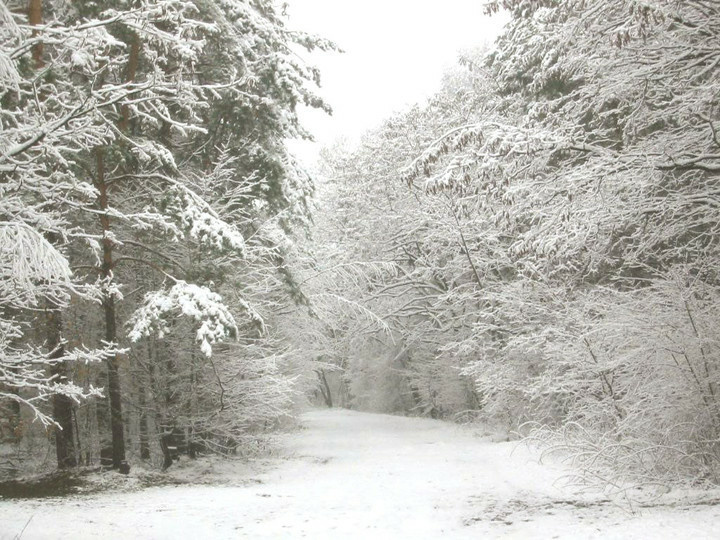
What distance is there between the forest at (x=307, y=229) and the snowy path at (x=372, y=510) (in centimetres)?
115

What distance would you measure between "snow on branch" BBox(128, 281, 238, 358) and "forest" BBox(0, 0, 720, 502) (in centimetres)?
7

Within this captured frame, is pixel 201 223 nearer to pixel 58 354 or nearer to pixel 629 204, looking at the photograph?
pixel 58 354

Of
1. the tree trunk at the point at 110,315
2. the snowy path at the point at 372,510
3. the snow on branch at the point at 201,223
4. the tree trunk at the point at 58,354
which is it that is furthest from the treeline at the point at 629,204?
the tree trunk at the point at 58,354

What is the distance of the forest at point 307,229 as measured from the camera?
21.9 ft

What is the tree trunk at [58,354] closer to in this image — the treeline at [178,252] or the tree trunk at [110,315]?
the treeline at [178,252]

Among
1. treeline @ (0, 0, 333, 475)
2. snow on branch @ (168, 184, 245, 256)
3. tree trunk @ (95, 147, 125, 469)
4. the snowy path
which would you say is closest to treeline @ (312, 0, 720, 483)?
the snowy path

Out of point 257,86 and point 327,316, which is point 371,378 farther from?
point 257,86

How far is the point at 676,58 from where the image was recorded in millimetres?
6613

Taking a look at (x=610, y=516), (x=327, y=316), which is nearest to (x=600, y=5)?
(x=610, y=516)

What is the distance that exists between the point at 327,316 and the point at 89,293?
987 cm

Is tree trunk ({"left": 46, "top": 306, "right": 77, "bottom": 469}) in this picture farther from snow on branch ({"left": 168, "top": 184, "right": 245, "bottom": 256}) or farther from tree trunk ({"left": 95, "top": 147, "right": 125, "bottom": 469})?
snow on branch ({"left": 168, "top": 184, "right": 245, "bottom": 256})

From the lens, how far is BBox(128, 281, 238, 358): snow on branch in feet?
28.8

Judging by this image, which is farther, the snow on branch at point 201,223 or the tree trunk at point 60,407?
the tree trunk at point 60,407

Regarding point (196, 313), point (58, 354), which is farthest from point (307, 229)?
point (196, 313)
